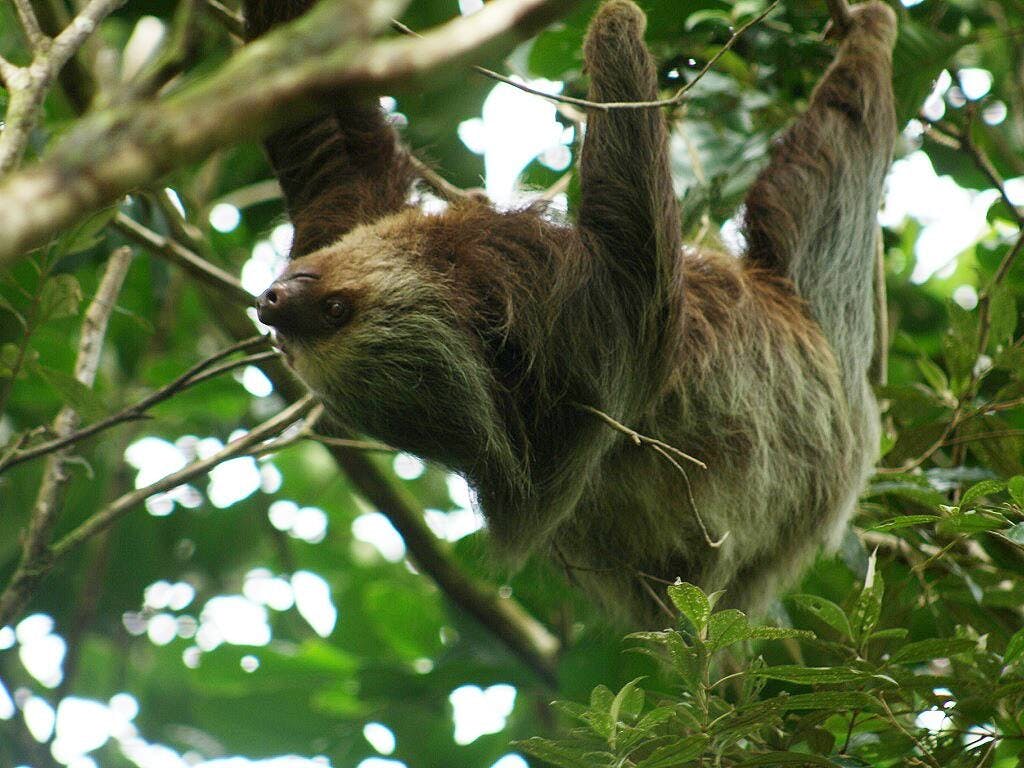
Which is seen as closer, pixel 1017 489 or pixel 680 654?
pixel 680 654

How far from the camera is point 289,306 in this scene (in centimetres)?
421

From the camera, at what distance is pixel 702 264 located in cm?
545

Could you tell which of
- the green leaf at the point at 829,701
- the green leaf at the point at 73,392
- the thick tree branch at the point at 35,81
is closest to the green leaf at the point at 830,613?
the green leaf at the point at 829,701

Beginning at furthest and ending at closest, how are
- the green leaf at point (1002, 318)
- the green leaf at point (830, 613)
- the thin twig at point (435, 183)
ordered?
the thin twig at point (435, 183), the green leaf at point (1002, 318), the green leaf at point (830, 613)

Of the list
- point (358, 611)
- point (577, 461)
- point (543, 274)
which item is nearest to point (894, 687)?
point (577, 461)

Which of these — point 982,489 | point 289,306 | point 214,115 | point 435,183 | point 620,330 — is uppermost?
point 214,115

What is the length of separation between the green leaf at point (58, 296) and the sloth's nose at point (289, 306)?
2.34 ft

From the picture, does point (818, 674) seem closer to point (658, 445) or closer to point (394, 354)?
point (658, 445)

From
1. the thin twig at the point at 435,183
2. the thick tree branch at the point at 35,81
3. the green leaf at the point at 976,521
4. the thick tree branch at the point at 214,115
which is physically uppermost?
the thick tree branch at the point at 214,115

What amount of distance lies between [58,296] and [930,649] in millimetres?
3366

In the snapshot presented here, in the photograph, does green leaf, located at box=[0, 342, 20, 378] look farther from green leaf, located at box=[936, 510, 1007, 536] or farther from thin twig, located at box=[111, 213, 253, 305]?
green leaf, located at box=[936, 510, 1007, 536]

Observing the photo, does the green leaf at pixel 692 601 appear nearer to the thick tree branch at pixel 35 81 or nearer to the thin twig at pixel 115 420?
the thick tree branch at pixel 35 81

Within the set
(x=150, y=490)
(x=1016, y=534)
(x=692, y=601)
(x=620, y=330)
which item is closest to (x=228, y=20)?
(x=150, y=490)

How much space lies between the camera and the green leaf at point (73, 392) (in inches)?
169
